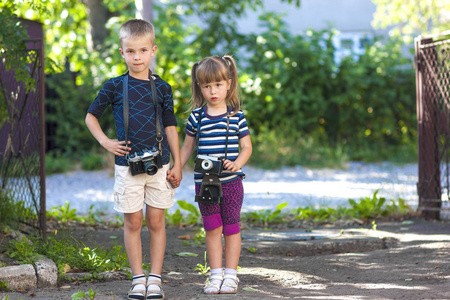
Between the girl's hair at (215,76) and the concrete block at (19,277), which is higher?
the girl's hair at (215,76)

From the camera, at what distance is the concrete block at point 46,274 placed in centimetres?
362

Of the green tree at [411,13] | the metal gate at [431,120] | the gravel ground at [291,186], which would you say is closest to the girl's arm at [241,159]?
the gravel ground at [291,186]

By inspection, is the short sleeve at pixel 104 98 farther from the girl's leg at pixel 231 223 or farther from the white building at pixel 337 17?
the white building at pixel 337 17

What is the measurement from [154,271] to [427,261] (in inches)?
83.1

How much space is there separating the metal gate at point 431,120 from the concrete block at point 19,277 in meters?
4.01

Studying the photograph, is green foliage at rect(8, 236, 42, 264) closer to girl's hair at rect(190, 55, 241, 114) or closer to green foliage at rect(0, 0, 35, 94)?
green foliage at rect(0, 0, 35, 94)

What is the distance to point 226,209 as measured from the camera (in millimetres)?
3533

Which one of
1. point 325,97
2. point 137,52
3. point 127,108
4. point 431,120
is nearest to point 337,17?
point 325,97

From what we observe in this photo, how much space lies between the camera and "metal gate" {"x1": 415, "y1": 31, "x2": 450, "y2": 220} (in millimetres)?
5889

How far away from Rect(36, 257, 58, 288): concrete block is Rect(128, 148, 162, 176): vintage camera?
0.95m

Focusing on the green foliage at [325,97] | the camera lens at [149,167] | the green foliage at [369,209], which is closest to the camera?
the camera lens at [149,167]

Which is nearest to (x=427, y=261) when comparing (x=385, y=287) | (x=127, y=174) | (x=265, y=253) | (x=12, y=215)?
(x=385, y=287)

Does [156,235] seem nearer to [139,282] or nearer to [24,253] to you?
[139,282]

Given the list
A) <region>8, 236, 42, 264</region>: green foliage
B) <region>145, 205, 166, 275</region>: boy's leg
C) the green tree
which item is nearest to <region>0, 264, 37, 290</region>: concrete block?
<region>8, 236, 42, 264</region>: green foliage
